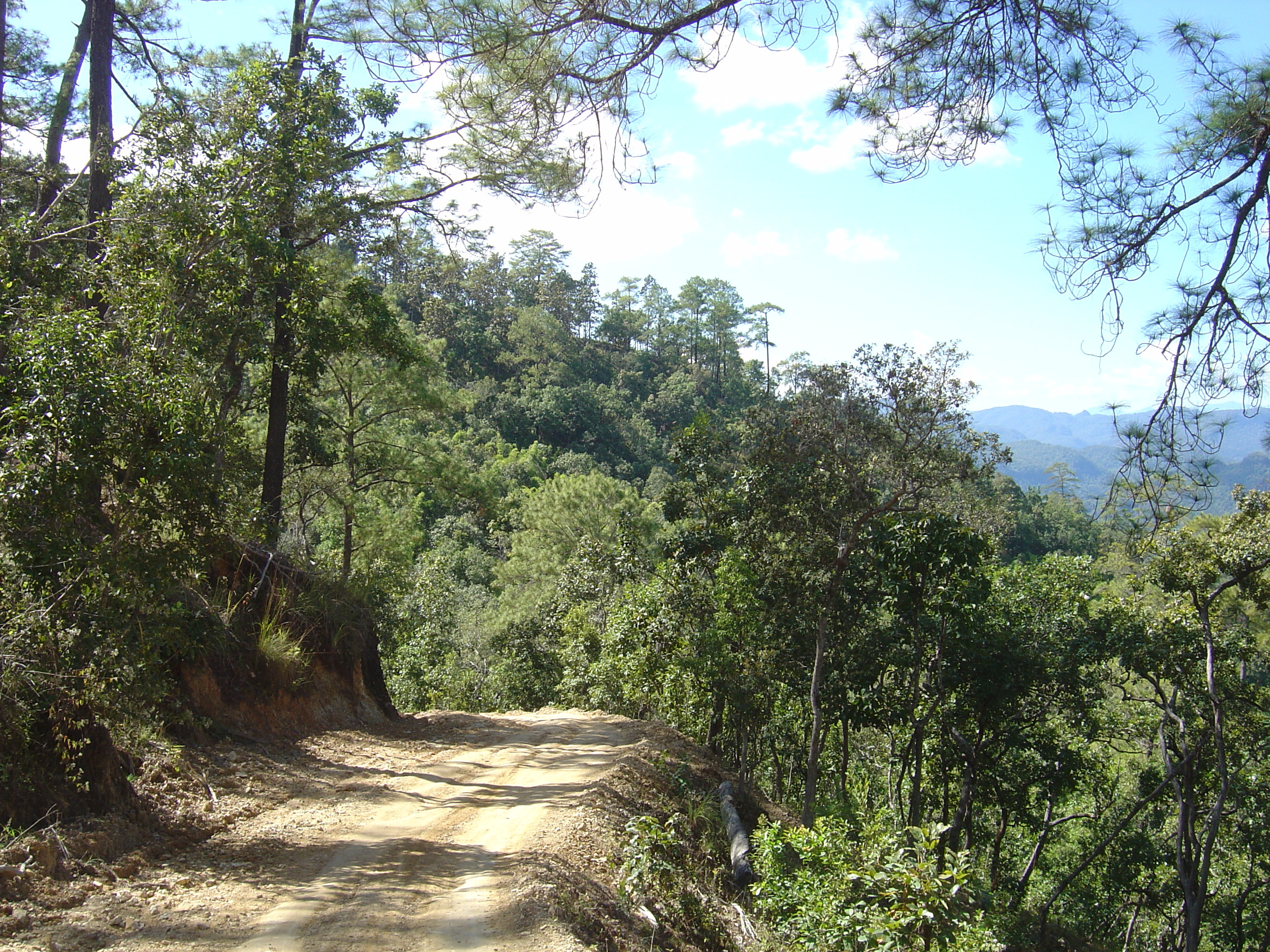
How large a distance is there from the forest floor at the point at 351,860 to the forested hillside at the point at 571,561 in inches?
23.3

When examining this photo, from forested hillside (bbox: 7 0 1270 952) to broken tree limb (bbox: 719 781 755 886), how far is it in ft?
2.19

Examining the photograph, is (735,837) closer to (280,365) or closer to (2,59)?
(280,365)

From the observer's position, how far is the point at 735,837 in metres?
9.66

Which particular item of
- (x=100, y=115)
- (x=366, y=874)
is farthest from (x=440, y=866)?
(x=100, y=115)

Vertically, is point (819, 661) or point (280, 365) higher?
point (280, 365)

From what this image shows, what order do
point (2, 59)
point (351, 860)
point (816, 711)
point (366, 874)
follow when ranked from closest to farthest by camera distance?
point (366, 874), point (351, 860), point (2, 59), point (816, 711)

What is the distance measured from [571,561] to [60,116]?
14.7 m

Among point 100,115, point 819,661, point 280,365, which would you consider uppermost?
point 100,115

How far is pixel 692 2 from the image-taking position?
5336mm

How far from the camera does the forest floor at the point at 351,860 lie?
15.4 feet

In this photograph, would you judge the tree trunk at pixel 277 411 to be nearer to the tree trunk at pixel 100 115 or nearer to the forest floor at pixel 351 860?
the tree trunk at pixel 100 115

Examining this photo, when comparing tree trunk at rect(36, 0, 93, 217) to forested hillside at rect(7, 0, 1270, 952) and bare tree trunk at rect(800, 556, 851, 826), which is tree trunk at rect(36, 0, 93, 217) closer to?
forested hillside at rect(7, 0, 1270, 952)

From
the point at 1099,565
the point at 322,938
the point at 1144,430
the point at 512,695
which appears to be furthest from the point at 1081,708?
the point at 512,695

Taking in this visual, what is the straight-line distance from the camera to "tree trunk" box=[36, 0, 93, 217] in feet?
35.9
